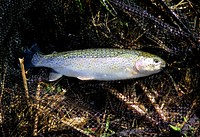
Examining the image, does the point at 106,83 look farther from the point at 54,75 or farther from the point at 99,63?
the point at 54,75

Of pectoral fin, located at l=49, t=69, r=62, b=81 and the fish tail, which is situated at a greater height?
the fish tail

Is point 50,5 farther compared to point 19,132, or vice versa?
point 50,5

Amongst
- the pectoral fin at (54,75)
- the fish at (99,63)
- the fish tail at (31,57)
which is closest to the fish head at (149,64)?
the fish at (99,63)

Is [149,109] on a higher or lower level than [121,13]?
lower

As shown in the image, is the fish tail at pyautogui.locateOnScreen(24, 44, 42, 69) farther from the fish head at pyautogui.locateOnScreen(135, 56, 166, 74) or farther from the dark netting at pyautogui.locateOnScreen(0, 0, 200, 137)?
the fish head at pyautogui.locateOnScreen(135, 56, 166, 74)

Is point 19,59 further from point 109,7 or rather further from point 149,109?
point 149,109

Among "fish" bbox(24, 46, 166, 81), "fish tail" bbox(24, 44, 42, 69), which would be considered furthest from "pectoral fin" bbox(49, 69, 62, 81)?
"fish tail" bbox(24, 44, 42, 69)

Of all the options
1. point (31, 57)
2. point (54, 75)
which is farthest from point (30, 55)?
point (54, 75)

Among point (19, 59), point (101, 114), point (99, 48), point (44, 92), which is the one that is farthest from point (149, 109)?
point (19, 59)

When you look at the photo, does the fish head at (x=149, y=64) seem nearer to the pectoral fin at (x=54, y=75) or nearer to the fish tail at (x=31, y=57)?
the pectoral fin at (x=54, y=75)
